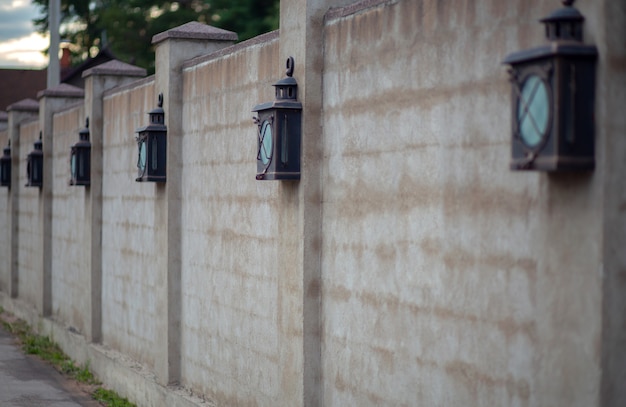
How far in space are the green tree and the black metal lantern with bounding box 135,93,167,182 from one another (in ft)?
54.3

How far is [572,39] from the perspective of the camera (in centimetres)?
473

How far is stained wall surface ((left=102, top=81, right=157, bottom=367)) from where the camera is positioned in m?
11.3

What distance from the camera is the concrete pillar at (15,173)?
19.4m

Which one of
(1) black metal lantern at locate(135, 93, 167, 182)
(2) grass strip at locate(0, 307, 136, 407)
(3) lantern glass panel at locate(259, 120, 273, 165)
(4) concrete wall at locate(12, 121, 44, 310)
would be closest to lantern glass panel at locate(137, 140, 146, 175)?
(1) black metal lantern at locate(135, 93, 167, 182)

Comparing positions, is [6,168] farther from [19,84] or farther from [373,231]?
[19,84]

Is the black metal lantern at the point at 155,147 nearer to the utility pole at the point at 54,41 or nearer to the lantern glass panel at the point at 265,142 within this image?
the lantern glass panel at the point at 265,142

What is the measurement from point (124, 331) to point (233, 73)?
4278 mm

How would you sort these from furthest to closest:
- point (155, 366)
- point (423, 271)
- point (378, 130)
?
point (155, 366)
point (378, 130)
point (423, 271)

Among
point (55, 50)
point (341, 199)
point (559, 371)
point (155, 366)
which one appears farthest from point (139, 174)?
point (55, 50)

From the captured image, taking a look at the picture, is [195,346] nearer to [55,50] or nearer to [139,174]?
[139,174]

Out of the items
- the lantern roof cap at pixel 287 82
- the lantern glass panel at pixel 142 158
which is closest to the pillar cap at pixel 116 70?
the lantern glass panel at pixel 142 158

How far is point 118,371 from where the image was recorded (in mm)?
11820

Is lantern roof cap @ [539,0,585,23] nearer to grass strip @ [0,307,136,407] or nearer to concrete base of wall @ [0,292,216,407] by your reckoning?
concrete base of wall @ [0,292,216,407]

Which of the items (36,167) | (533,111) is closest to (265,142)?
(533,111)
